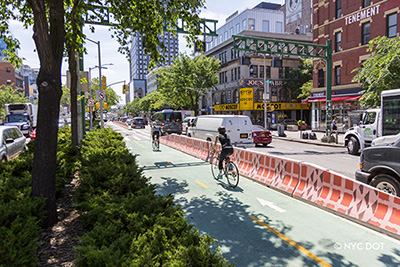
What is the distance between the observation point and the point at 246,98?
4978cm

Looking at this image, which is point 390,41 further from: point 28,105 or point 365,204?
point 28,105

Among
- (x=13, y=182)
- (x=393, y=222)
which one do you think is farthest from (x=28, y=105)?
(x=393, y=222)

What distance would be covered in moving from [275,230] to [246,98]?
148 feet

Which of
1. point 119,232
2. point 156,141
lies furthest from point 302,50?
point 119,232

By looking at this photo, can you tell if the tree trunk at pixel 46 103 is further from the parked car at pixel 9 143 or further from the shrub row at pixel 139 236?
the parked car at pixel 9 143

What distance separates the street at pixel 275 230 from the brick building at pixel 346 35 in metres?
24.5

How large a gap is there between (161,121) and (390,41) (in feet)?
76.3

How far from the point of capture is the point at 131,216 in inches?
156

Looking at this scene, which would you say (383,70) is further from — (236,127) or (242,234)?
(242,234)

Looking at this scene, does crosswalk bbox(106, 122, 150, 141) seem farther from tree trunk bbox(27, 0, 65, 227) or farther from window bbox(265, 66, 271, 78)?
tree trunk bbox(27, 0, 65, 227)

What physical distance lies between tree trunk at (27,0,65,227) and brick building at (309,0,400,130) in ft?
91.9

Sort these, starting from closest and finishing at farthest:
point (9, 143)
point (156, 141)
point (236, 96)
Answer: point (9, 143)
point (156, 141)
point (236, 96)

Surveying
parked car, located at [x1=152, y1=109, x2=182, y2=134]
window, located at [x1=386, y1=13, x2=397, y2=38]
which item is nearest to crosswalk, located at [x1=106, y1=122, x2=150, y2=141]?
parked car, located at [x1=152, y1=109, x2=182, y2=134]

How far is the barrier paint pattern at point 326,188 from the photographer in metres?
5.69
